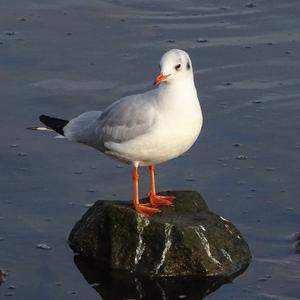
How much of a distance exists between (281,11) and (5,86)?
339 cm

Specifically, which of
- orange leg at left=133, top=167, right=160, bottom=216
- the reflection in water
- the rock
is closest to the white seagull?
orange leg at left=133, top=167, right=160, bottom=216

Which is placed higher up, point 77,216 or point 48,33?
point 48,33

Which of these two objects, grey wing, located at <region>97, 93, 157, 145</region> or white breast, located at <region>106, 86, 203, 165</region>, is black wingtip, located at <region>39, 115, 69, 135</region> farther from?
white breast, located at <region>106, 86, 203, 165</region>

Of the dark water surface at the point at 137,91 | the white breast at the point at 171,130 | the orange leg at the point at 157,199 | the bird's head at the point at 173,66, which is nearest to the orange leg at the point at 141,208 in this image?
the orange leg at the point at 157,199

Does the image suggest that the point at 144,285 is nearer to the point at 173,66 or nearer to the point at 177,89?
the point at 177,89

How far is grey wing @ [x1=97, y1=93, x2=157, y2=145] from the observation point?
756 cm

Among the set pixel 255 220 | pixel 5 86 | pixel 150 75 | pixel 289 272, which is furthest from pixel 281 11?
pixel 289 272

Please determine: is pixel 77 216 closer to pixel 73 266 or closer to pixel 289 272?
pixel 73 266

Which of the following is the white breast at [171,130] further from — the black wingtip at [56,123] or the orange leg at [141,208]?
the black wingtip at [56,123]

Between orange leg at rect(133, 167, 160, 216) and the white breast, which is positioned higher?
the white breast

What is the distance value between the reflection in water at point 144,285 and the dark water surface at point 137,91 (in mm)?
72

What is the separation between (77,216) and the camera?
8.23 metres

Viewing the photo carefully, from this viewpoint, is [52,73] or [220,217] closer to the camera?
[220,217]

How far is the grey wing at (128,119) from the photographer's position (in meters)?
7.56
